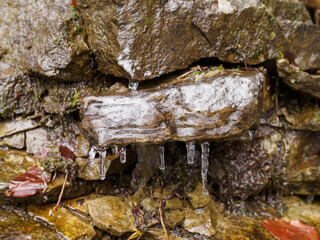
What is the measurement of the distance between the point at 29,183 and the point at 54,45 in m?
1.96

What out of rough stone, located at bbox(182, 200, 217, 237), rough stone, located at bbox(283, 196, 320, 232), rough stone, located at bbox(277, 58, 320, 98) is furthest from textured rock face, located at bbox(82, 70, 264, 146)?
rough stone, located at bbox(283, 196, 320, 232)

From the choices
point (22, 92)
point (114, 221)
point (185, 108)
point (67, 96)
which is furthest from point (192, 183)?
point (22, 92)

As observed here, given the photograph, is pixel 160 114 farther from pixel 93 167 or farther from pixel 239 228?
pixel 239 228

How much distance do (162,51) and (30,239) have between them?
9.41ft

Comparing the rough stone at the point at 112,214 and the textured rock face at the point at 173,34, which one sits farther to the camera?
the rough stone at the point at 112,214

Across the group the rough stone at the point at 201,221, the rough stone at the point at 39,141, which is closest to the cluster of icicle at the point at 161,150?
the rough stone at the point at 201,221

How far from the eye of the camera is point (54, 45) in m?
3.51

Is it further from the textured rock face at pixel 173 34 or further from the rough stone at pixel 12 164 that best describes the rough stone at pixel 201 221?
the rough stone at pixel 12 164

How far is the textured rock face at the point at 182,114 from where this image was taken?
287 cm

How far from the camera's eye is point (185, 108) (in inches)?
115


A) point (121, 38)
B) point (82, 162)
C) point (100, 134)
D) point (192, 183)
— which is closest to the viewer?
point (100, 134)

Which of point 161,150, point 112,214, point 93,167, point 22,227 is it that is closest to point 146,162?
point 161,150

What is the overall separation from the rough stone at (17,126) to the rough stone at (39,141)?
9 centimetres

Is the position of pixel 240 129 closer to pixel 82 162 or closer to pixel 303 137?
pixel 303 137
